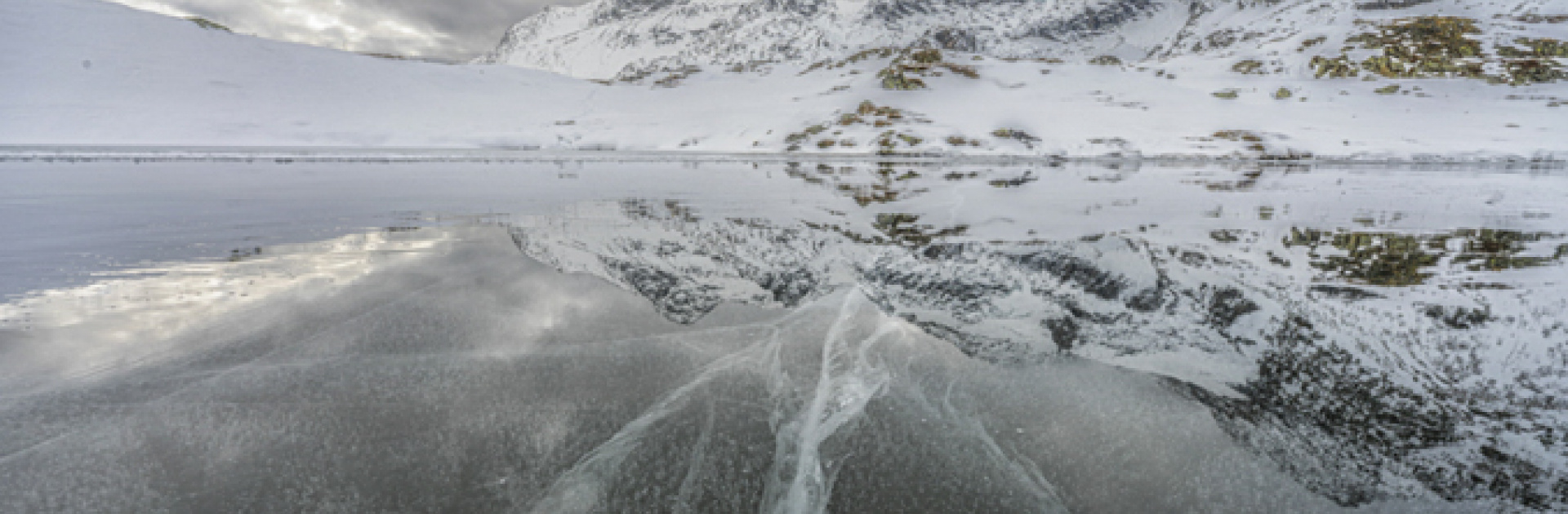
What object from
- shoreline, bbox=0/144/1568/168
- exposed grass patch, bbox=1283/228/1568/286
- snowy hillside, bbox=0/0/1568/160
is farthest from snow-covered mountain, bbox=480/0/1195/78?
exposed grass patch, bbox=1283/228/1568/286

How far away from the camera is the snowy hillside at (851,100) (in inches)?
982

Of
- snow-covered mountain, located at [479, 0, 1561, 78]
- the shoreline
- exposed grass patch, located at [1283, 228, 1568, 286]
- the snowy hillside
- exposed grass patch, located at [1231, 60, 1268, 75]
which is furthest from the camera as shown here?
snow-covered mountain, located at [479, 0, 1561, 78]

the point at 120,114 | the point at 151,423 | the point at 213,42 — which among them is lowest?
the point at 151,423

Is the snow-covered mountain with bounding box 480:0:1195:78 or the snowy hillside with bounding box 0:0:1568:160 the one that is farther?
the snow-covered mountain with bounding box 480:0:1195:78

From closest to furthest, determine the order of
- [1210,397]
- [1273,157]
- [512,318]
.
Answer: [1210,397]
[512,318]
[1273,157]

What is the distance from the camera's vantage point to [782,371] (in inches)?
99.2

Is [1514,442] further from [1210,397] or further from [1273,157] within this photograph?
[1273,157]

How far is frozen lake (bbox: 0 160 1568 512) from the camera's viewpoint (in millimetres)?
1654

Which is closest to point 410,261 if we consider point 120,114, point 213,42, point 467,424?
point 467,424

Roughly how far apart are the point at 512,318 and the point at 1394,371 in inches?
152

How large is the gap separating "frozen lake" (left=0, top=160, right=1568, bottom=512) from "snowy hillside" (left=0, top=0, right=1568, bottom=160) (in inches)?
947

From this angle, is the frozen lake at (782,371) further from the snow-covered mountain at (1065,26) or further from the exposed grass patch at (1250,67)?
the snow-covered mountain at (1065,26)

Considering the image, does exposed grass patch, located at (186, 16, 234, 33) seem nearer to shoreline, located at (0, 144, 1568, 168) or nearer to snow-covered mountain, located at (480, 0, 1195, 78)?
shoreline, located at (0, 144, 1568, 168)

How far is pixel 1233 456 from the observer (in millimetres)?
1830
